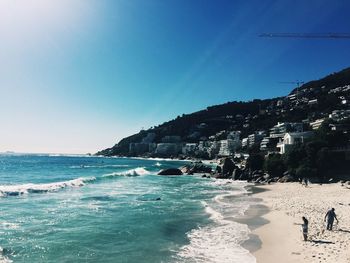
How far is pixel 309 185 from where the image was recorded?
1932 inches

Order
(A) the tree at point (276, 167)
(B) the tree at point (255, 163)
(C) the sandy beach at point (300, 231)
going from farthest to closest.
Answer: (B) the tree at point (255, 163) < (A) the tree at point (276, 167) < (C) the sandy beach at point (300, 231)

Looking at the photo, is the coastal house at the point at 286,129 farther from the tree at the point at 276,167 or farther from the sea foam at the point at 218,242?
the sea foam at the point at 218,242

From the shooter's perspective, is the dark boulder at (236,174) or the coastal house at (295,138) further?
the coastal house at (295,138)

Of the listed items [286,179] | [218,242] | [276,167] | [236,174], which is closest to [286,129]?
[236,174]

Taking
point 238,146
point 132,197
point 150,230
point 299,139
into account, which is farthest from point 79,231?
point 238,146

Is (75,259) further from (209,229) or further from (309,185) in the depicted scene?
(309,185)

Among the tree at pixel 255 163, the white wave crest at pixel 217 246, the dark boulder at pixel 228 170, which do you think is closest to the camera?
the white wave crest at pixel 217 246

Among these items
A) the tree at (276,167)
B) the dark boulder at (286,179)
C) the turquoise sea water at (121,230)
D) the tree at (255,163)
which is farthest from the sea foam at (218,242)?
the tree at (255,163)

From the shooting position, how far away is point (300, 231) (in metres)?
23.2

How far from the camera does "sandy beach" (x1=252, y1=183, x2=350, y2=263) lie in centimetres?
1812

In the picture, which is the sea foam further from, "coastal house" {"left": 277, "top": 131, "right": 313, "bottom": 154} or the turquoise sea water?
"coastal house" {"left": 277, "top": 131, "right": 313, "bottom": 154}

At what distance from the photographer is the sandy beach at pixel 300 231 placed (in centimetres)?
1812

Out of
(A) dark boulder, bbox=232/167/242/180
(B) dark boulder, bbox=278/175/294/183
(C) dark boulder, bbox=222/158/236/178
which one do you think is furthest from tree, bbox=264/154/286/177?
(C) dark boulder, bbox=222/158/236/178

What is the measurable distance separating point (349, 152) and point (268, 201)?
24.3 m
